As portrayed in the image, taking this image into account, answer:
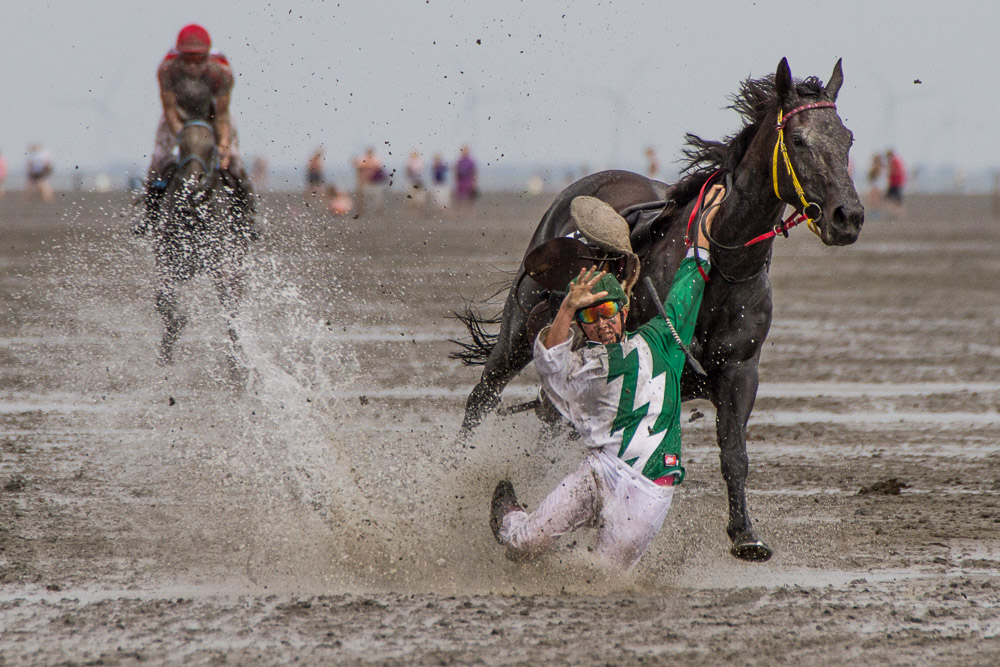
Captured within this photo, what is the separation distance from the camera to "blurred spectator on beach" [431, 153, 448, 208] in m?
36.2

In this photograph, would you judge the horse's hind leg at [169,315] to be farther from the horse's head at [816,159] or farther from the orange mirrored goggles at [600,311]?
the horse's head at [816,159]

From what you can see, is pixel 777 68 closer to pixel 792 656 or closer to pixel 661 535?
pixel 661 535

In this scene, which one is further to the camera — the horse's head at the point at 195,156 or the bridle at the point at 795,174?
the horse's head at the point at 195,156

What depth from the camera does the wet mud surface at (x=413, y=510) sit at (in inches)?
173

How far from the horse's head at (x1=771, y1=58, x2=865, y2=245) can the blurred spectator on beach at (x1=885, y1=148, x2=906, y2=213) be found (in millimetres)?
31389

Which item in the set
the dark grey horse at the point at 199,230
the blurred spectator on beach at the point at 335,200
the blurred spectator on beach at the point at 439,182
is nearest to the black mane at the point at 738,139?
the dark grey horse at the point at 199,230

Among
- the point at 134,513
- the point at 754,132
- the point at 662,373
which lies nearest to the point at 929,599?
the point at 662,373

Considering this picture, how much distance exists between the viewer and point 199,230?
9.05 m

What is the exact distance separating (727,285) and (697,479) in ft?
5.38

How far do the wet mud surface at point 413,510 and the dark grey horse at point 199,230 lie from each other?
1.01 ft

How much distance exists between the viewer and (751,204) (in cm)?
545

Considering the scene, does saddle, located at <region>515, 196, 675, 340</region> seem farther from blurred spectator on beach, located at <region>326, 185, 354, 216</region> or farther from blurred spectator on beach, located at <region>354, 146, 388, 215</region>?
blurred spectator on beach, located at <region>354, 146, 388, 215</region>

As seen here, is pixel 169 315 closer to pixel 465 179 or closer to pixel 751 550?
pixel 751 550

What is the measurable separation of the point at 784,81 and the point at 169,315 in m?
5.25
